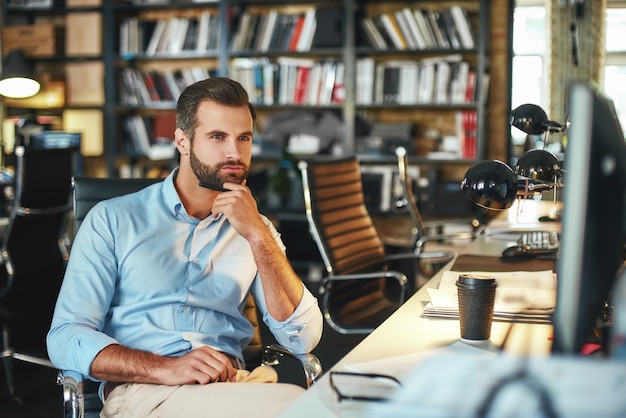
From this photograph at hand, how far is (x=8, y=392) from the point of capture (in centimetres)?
342

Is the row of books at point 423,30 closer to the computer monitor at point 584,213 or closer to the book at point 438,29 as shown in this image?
the book at point 438,29

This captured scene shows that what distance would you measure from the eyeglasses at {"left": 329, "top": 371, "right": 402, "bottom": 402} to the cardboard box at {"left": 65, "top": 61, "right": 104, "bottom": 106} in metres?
5.15

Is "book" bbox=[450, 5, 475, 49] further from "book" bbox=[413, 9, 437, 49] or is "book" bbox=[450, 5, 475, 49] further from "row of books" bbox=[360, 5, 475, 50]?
"book" bbox=[413, 9, 437, 49]

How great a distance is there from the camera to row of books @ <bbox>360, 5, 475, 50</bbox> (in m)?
5.28

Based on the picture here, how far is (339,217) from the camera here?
10.2ft

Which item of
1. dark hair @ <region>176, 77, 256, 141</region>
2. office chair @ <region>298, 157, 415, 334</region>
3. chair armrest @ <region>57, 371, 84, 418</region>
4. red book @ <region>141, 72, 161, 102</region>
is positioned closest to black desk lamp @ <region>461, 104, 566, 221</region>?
dark hair @ <region>176, 77, 256, 141</region>

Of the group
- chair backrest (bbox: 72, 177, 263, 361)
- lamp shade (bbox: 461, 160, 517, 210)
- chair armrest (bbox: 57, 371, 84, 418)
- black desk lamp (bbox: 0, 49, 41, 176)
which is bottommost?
chair armrest (bbox: 57, 371, 84, 418)

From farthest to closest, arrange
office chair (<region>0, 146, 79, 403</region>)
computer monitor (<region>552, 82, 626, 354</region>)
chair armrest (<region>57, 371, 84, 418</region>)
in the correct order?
office chair (<region>0, 146, 79, 403</region>)
chair armrest (<region>57, 371, 84, 418</region>)
computer monitor (<region>552, 82, 626, 354</region>)

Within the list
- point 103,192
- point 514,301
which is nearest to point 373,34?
point 103,192

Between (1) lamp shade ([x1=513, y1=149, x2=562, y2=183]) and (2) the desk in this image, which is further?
(1) lamp shade ([x1=513, y1=149, x2=562, y2=183])

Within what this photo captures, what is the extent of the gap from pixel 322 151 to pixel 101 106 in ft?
5.46

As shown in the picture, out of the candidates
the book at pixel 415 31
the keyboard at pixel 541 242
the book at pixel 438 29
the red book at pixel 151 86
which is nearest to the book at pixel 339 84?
the book at pixel 415 31

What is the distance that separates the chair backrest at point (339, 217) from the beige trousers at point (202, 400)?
1.31 metres

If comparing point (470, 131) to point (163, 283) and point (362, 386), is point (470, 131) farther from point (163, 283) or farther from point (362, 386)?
point (362, 386)
